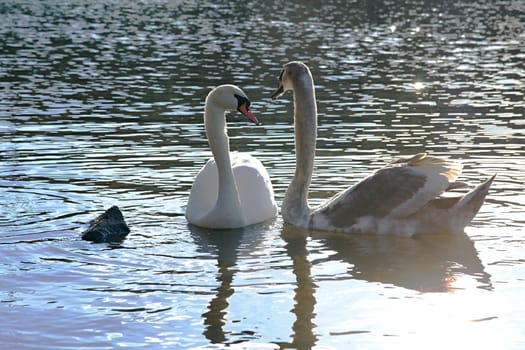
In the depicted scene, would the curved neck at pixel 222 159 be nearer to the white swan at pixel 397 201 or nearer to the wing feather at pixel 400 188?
the white swan at pixel 397 201

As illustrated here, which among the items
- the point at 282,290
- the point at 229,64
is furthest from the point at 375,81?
the point at 282,290

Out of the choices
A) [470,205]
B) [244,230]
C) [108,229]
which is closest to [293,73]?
[244,230]

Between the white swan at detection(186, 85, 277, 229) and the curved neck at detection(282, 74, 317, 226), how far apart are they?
341 mm

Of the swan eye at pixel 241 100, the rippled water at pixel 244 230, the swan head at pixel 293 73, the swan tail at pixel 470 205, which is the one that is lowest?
the rippled water at pixel 244 230

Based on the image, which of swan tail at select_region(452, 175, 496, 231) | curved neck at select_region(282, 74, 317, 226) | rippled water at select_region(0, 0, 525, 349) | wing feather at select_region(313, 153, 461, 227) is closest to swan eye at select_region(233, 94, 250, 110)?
curved neck at select_region(282, 74, 317, 226)

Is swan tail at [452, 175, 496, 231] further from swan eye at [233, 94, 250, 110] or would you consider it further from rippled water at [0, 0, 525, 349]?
swan eye at [233, 94, 250, 110]

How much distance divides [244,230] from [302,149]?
1136mm

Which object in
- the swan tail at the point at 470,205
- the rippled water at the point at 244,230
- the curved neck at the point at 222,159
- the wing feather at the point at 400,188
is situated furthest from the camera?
the curved neck at the point at 222,159

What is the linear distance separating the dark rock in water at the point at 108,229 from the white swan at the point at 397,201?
193 centimetres

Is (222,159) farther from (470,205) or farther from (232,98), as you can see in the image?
(470,205)

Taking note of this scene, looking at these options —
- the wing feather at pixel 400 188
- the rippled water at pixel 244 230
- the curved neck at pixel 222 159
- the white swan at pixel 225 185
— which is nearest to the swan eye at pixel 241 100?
the white swan at pixel 225 185

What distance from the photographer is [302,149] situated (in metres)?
12.1

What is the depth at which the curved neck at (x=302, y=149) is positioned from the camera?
11867 mm

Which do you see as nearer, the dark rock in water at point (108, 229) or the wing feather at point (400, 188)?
the wing feather at point (400, 188)
